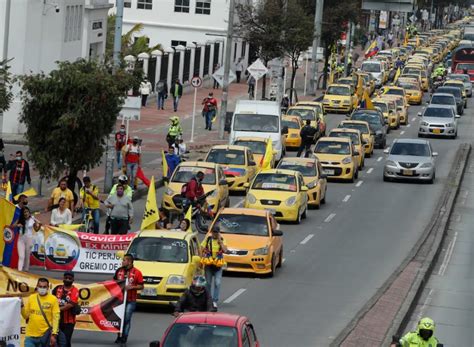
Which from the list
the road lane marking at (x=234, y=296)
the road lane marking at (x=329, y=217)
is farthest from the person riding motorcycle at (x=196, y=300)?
the road lane marking at (x=329, y=217)

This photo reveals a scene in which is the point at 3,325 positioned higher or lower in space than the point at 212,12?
lower

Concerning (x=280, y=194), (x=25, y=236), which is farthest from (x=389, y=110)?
(x=25, y=236)

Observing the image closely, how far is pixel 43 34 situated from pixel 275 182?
61.1 ft

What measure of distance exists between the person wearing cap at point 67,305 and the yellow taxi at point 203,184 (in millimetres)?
17229

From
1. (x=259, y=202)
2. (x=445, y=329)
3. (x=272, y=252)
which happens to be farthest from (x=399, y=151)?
(x=445, y=329)

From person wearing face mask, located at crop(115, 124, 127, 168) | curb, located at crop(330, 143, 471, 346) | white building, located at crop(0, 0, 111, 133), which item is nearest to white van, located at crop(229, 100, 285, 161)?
white building, located at crop(0, 0, 111, 133)

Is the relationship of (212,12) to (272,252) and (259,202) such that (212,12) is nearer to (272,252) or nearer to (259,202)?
(259,202)

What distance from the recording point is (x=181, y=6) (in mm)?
94000

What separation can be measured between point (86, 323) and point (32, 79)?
15116 mm

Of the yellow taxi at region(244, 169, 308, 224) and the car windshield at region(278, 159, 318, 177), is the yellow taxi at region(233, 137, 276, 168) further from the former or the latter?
the yellow taxi at region(244, 169, 308, 224)

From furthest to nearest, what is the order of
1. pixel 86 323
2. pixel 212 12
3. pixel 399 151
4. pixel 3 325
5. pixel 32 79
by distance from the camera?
1. pixel 212 12
2. pixel 399 151
3. pixel 32 79
4. pixel 86 323
5. pixel 3 325

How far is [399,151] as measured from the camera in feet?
166

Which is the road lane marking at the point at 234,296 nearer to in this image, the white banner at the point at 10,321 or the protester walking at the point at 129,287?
the protester walking at the point at 129,287

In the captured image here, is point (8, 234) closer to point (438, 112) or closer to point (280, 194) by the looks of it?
point (280, 194)
